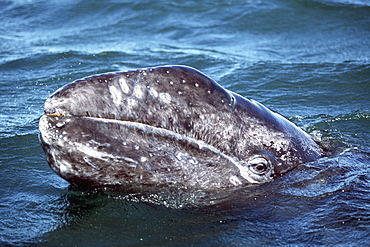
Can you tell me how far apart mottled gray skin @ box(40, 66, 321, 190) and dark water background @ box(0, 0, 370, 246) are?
38cm

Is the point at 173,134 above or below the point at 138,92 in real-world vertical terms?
below

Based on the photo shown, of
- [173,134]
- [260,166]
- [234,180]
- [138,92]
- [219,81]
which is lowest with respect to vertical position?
[219,81]

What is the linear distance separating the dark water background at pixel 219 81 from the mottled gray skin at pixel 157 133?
0.38 metres

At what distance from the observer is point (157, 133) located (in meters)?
5.65

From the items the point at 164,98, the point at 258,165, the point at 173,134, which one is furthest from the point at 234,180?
the point at 164,98

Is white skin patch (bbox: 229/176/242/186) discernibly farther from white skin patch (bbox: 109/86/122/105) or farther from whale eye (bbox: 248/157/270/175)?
white skin patch (bbox: 109/86/122/105)

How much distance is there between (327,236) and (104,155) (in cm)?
265

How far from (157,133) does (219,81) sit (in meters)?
7.45

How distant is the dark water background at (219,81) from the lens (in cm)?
550

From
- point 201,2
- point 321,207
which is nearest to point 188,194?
point 321,207

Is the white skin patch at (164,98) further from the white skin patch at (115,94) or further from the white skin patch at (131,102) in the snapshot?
the white skin patch at (115,94)

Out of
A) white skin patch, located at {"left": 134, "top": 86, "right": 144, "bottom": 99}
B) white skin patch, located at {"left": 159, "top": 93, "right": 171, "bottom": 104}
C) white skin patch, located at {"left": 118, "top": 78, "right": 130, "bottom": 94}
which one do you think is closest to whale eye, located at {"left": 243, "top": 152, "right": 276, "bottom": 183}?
white skin patch, located at {"left": 159, "top": 93, "right": 171, "bottom": 104}

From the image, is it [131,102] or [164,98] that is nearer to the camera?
[131,102]

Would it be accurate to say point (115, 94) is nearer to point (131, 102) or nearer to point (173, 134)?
point (131, 102)
